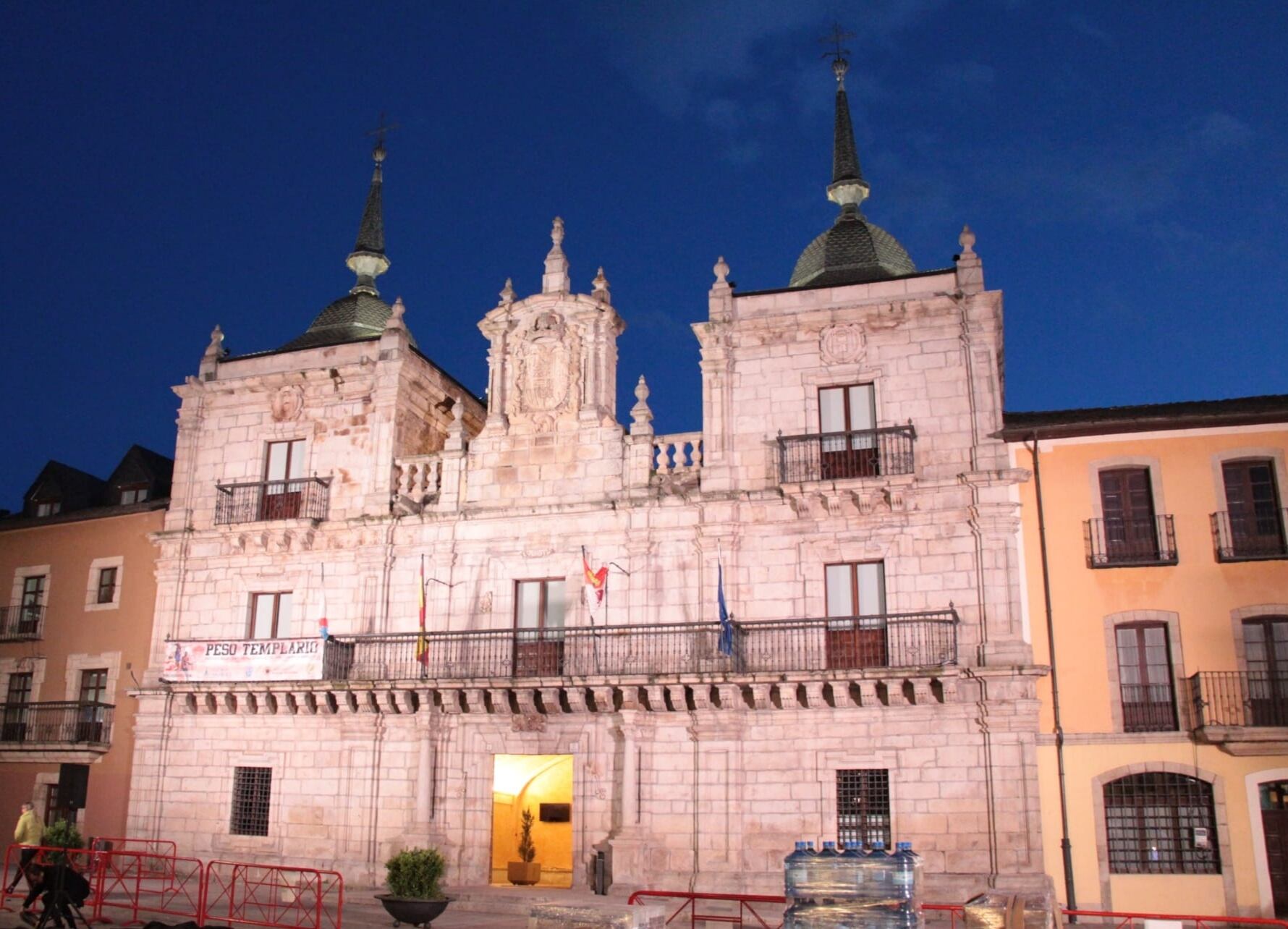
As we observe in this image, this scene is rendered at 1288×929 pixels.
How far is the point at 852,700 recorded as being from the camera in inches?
898

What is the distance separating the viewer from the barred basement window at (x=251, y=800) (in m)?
26.0

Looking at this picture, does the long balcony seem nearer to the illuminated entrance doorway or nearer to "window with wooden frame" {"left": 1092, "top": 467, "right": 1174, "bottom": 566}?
"window with wooden frame" {"left": 1092, "top": 467, "right": 1174, "bottom": 566}

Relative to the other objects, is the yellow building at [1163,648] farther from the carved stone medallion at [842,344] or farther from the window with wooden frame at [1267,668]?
the carved stone medallion at [842,344]

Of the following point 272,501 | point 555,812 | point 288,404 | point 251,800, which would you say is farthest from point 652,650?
point 288,404

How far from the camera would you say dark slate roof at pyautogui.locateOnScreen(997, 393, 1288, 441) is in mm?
22547

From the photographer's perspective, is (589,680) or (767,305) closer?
(589,680)

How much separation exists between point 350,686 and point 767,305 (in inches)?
464

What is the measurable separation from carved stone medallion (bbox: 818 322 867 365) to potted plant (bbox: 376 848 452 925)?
41.6 feet

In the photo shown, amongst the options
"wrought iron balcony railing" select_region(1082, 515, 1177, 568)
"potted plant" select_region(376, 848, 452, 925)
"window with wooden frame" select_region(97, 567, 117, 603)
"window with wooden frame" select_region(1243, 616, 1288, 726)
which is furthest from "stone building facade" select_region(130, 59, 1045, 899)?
"potted plant" select_region(376, 848, 452, 925)

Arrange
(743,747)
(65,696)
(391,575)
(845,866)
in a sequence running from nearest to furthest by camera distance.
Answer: (845,866), (743,747), (391,575), (65,696)

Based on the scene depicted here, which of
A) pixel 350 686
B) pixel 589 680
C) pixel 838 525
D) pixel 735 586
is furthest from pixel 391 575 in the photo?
pixel 838 525

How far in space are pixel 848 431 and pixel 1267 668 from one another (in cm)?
859

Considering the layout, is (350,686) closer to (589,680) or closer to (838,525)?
(589,680)

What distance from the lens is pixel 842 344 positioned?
25188mm
